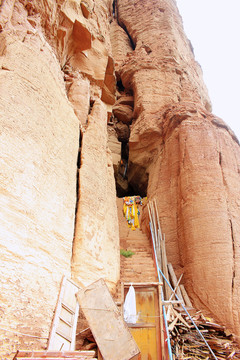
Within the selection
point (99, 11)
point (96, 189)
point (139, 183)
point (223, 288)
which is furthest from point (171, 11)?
point (223, 288)

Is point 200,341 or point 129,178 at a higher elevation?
point 129,178

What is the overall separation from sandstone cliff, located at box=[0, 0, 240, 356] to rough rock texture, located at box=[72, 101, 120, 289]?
0.03 m

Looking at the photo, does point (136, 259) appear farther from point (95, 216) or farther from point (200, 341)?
point (200, 341)

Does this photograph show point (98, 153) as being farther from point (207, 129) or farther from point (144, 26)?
point (144, 26)

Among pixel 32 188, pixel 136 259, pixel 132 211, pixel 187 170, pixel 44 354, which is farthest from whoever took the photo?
pixel 132 211

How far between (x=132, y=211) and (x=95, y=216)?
4484 millimetres

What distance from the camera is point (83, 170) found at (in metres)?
7.34

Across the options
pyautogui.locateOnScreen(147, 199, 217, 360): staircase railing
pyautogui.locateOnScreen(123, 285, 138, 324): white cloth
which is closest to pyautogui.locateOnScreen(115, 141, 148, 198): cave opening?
pyautogui.locateOnScreen(147, 199, 217, 360): staircase railing

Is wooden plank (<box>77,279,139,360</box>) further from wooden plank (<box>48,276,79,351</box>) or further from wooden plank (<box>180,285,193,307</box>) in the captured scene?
wooden plank (<box>180,285,193,307</box>)

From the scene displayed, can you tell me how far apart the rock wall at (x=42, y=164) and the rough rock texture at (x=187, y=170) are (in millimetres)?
2169

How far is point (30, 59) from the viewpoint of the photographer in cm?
684

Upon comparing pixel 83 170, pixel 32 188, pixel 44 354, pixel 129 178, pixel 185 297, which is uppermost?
pixel 129 178

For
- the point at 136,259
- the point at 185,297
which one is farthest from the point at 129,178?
the point at 185,297

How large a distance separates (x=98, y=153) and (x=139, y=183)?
576 cm
